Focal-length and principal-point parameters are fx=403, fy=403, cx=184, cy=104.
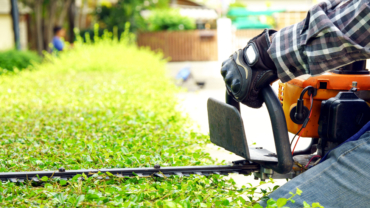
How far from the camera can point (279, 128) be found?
2.00 m

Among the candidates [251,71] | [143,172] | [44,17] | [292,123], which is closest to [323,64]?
[251,71]

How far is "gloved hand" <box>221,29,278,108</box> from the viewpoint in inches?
78.7

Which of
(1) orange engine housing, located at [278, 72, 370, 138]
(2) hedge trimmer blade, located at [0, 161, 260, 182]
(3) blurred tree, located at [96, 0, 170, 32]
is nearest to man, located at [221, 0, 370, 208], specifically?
(1) orange engine housing, located at [278, 72, 370, 138]

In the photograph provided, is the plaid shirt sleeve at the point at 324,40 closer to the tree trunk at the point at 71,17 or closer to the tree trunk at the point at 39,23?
the tree trunk at the point at 39,23

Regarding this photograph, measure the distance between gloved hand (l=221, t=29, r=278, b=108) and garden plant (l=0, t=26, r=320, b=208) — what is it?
513 millimetres

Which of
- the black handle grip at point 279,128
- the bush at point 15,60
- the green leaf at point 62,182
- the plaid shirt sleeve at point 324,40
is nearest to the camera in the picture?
the plaid shirt sleeve at point 324,40

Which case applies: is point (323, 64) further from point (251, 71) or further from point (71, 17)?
point (71, 17)

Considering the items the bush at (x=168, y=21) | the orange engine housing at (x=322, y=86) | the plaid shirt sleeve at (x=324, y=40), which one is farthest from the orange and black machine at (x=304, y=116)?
the bush at (x=168, y=21)

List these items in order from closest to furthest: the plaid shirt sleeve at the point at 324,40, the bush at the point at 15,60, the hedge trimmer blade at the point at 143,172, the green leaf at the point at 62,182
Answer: the plaid shirt sleeve at the point at 324,40, the green leaf at the point at 62,182, the hedge trimmer blade at the point at 143,172, the bush at the point at 15,60

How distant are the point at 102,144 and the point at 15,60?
949cm

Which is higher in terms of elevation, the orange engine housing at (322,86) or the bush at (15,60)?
the orange engine housing at (322,86)

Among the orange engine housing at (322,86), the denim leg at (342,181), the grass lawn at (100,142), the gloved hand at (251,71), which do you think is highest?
the gloved hand at (251,71)

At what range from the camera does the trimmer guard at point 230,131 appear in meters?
2.01

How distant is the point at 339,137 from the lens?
2088 millimetres
